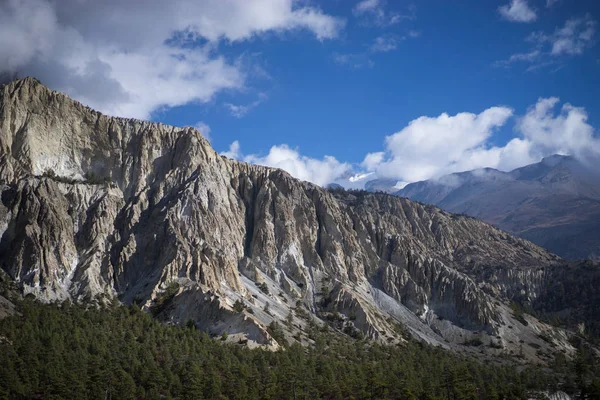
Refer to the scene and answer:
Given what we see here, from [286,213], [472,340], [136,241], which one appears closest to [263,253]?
[286,213]

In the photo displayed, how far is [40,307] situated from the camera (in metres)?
117

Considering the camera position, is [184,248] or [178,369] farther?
[184,248]

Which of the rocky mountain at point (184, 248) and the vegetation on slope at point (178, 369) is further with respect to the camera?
the rocky mountain at point (184, 248)

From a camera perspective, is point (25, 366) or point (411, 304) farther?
point (411, 304)

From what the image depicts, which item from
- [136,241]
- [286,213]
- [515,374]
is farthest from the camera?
[286,213]

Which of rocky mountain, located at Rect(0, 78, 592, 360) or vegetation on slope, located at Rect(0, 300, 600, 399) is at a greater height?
rocky mountain, located at Rect(0, 78, 592, 360)

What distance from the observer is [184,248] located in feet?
487

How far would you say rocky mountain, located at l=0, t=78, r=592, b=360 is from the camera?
135 meters

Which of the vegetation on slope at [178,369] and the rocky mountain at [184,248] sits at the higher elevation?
the rocky mountain at [184,248]

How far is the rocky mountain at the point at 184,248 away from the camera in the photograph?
135 meters

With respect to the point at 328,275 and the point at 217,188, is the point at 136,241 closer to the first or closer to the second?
the point at 217,188

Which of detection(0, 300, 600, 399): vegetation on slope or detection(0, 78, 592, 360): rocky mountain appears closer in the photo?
detection(0, 300, 600, 399): vegetation on slope

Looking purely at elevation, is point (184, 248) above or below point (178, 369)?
above

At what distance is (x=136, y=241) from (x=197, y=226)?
709 inches
